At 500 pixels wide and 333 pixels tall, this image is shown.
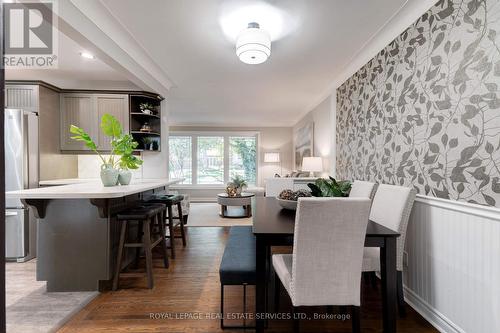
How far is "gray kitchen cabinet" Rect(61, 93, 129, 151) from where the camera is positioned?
11.8ft

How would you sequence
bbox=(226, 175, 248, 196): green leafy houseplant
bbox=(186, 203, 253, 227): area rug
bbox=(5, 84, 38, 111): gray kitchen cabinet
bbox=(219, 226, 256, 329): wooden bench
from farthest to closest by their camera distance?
1. bbox=(226, 175, 248, 196): green leafy houseplant
2. bbox=(186, 203, 253, 227): area rug
3. bbox=(5, 84, 38, 111): gray kitchen cabinet
4. bbox=(219, 226, 256, 329): wooden bench

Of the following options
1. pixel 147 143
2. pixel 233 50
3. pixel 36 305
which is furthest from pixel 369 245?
pixel 147 143

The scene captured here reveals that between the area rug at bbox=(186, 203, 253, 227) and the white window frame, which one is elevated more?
the white window frame

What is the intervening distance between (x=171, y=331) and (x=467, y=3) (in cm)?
283

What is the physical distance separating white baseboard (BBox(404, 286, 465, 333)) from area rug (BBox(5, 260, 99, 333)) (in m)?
2.66

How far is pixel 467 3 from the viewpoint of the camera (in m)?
1.45

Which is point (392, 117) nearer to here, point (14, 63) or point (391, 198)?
point (391, 198)

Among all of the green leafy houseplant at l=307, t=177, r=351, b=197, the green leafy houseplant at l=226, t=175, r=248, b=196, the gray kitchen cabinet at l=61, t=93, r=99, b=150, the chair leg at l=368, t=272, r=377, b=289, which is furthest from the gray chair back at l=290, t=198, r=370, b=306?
the green leafy houseplant at l=226, t=175, r=248, b=196

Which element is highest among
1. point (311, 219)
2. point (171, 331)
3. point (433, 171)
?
point (433, 171)

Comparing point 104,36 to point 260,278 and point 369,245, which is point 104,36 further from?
point 369,245

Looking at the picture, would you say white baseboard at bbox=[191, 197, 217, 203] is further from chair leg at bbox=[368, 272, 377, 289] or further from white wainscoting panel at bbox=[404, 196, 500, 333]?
white wainscoting panel at bbox=[404, 196, 500, 333]

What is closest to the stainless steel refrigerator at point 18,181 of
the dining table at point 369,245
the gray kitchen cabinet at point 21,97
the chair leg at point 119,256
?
the gray kitchen cabinet at point 21,97

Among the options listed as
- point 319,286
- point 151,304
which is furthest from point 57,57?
point 319,286

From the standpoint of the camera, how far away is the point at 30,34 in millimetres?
2158
